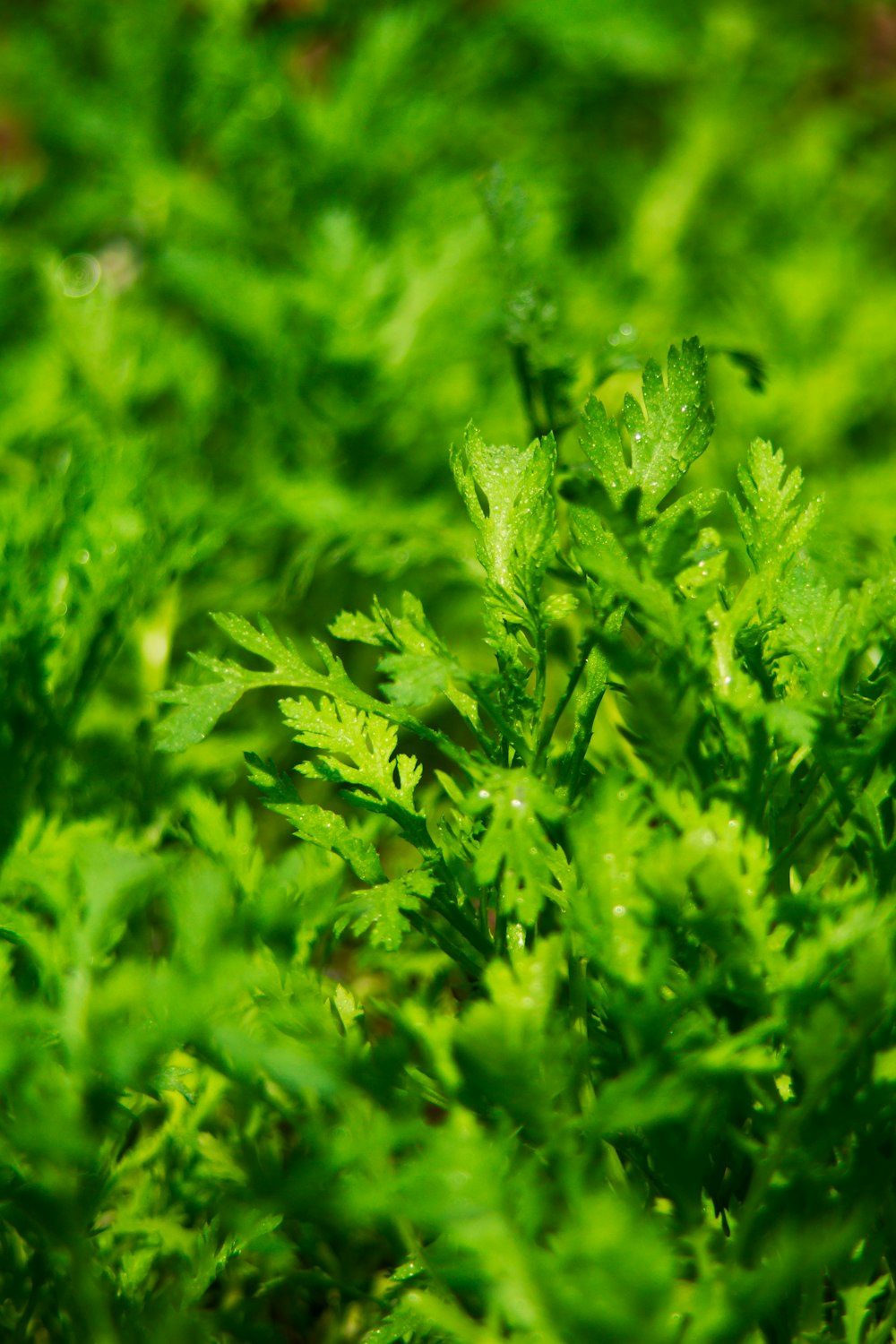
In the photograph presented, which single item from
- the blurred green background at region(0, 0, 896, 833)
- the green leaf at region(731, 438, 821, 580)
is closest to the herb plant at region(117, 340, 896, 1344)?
the green leaf at region(731, 438, 821, 580)

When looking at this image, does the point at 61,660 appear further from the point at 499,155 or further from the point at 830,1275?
the point at 499,155

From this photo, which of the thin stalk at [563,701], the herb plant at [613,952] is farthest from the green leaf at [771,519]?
the thin stalk at [563,701]

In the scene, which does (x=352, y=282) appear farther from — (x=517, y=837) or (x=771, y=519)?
(x=517, y=837)

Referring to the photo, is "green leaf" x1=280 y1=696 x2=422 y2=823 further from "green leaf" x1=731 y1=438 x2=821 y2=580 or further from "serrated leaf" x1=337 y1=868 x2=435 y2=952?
"green leaf" x1=731 y1=438 x2=821 y2=580

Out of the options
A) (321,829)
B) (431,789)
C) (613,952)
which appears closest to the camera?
(613,952)

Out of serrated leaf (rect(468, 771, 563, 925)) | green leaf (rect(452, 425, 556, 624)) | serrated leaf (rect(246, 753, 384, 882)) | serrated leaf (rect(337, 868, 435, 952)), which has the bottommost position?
serrated leaf (rect(246, 753, 384, 882))

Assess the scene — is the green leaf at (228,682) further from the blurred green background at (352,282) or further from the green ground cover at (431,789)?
the blurred green background at (352,282)

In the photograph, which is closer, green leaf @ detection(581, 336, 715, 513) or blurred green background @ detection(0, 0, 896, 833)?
green leaf @ detection(581, 336, 715, 513)

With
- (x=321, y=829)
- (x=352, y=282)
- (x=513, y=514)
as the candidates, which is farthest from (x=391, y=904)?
(x=352, y=282)
